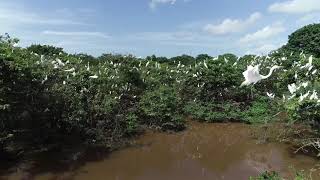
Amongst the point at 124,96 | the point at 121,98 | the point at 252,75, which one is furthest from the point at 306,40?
the point at 121,98

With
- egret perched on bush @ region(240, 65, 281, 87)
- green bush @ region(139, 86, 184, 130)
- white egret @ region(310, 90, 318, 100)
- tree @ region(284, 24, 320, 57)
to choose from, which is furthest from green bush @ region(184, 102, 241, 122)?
tree @ region(284, 24, 320, 57)

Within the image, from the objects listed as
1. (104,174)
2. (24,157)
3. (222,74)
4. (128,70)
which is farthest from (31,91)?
(222,74)

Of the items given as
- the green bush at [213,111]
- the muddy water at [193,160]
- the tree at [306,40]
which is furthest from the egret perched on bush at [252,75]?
the tree at [306,40]

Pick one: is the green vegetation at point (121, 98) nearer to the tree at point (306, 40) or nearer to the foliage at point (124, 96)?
the foliage at point (124, 96)

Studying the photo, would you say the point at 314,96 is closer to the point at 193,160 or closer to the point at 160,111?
the point at 193,160

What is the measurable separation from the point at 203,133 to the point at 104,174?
4.08 m

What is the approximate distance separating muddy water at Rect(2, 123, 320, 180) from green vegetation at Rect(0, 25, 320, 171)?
66cm

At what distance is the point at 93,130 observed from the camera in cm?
1185

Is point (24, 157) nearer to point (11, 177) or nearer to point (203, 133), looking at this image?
point (11, 177)

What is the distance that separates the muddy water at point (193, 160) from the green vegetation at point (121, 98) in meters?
0.66

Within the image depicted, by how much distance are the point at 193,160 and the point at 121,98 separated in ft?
10.6

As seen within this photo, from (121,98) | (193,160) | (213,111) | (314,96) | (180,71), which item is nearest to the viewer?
(314,96)

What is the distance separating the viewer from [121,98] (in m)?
13.8

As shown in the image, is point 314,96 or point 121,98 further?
point 121,98
